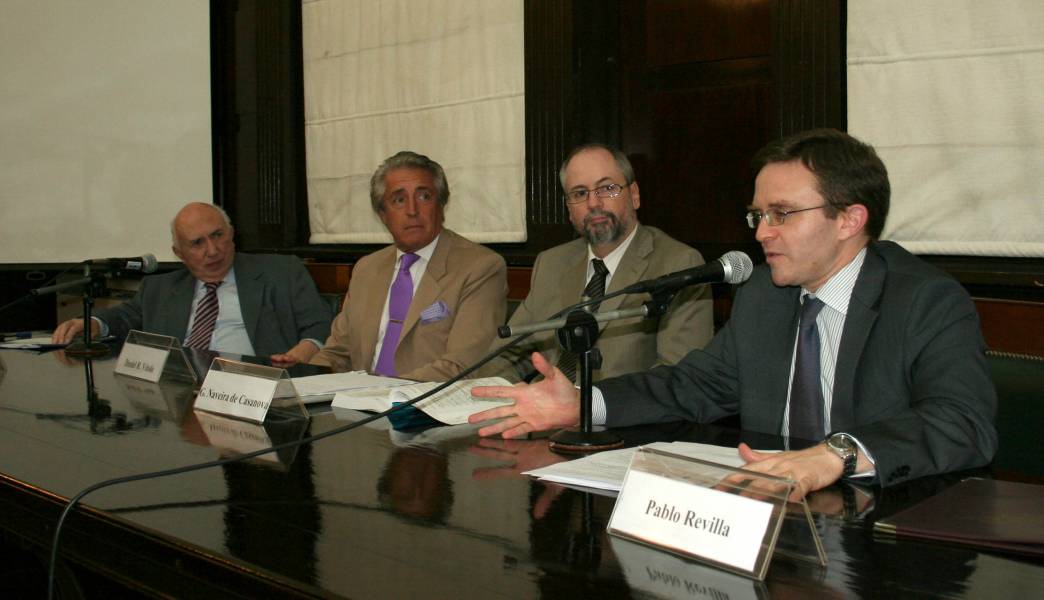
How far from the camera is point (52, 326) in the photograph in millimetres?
→ 5660

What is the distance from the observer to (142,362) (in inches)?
109

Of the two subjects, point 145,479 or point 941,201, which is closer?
point 145,479

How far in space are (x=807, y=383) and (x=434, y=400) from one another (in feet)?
2.61

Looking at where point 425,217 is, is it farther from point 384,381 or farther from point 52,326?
point 52,326

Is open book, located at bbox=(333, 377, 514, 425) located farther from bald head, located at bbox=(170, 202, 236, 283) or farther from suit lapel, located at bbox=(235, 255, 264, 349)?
bald head, located at bbox=(170, 202, 236, 283)

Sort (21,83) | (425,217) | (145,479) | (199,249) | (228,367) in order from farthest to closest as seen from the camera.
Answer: (21,83) < (199,249) < (425,217) < (228,367) < (145,479)

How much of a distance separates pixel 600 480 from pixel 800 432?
69 centimetres

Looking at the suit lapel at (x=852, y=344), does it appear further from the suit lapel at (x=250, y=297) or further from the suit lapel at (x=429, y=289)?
the suit lapel at (x=250, y=297)

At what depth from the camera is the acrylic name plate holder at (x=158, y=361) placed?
2.70 m

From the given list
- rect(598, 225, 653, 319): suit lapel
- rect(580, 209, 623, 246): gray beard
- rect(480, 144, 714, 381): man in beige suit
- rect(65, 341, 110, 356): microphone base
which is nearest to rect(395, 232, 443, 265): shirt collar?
rect(480, 144, 714, 381): man in beige suit

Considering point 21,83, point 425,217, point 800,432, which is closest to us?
point 800,432

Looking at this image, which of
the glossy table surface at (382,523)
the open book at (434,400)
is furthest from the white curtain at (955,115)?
the open book at (434,400)

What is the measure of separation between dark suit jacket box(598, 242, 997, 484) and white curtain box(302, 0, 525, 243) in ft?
8.30

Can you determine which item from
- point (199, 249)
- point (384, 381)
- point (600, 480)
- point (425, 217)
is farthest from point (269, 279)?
point (600, 480)
